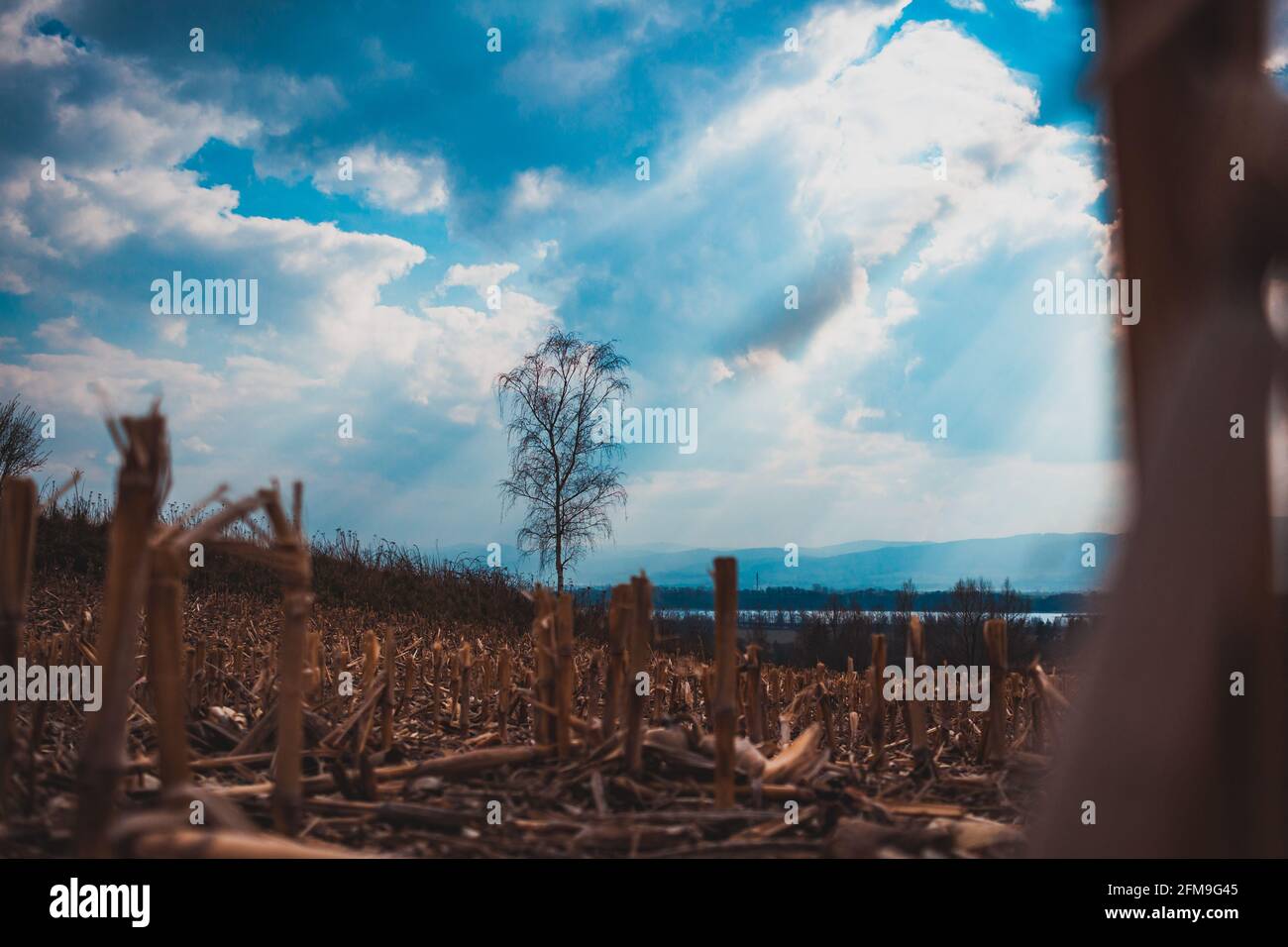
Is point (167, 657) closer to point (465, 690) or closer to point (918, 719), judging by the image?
point (465, 690)

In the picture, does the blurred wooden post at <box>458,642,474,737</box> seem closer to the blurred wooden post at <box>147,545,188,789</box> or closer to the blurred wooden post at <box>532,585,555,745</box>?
the blurred wooden post at <box>532,585,555,745</box>

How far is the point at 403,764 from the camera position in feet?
9.45

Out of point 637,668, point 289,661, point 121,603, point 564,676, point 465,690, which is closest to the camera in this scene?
point 121,603

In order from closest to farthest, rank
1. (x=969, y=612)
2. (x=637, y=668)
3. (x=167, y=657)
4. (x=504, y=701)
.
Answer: (x=167, y=657) → (x=637, y=668) → (x=504, y=701) → (x=969, y=612)

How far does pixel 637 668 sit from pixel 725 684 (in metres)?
0.33

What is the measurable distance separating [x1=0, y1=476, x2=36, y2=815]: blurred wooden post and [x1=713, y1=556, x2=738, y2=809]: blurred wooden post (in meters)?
1.75

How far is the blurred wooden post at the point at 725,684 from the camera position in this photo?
2.20 metres

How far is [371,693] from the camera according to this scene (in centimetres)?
311

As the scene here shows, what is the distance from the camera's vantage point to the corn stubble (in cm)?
156

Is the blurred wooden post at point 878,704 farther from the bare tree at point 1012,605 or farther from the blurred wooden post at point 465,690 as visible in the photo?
the bare tree at point 1012,605

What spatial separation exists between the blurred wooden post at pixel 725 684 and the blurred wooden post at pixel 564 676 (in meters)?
0.65

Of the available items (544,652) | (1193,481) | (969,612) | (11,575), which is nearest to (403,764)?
(544,652)

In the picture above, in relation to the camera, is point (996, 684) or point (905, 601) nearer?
point (996, 684)
